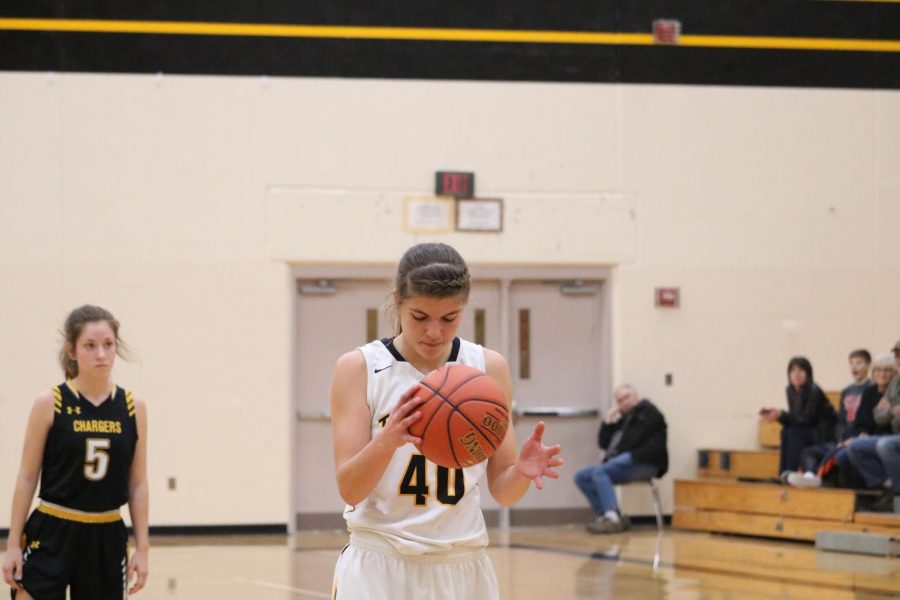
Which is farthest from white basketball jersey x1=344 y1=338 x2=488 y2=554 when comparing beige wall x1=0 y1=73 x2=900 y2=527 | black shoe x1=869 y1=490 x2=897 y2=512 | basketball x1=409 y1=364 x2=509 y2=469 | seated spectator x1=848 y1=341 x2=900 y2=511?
beige wall x1=0 y1=73 x2=900 y2=527

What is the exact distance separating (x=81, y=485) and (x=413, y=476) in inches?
64.4

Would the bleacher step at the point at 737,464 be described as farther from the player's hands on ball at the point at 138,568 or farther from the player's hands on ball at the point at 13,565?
the player's hands on ball at the point at 13,565

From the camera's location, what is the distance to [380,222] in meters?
10.6

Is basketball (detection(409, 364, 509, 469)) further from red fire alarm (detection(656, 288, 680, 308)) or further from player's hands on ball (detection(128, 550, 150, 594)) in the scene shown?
red fire alarm (detection(656, 288, 680, 308))

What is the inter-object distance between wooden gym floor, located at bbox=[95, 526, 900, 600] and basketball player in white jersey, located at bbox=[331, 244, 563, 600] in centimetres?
440

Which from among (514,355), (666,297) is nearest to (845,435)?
(666,297)

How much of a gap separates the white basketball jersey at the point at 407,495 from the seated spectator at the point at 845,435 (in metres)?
7.33

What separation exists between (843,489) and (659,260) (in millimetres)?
2676

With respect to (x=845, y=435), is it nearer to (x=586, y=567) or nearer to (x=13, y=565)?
(x=586, y=567)

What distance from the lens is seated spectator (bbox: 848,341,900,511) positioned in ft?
29.7

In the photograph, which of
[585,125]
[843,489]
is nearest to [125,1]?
[585,125]

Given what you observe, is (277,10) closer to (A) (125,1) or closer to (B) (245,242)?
(A) (125,1)

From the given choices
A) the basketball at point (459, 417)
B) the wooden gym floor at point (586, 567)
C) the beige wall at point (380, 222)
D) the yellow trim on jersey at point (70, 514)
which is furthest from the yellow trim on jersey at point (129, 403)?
the beige wall at point (380, 222)

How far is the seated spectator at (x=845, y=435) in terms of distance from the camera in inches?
375
